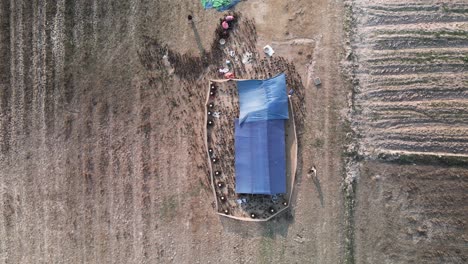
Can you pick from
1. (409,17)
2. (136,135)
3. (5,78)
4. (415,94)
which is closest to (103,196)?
(136,135)

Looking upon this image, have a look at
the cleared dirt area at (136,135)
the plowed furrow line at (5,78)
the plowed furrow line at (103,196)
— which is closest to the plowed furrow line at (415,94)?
the cleared dirt area at (136,135)

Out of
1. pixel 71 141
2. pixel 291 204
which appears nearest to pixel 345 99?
pixel 291 204

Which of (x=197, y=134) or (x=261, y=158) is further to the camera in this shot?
(x=197, y=134)

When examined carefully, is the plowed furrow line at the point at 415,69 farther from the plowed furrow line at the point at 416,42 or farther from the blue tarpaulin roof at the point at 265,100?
the blue tarpaulin roof at the point at 265,100

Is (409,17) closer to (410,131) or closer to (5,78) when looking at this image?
(410,131)

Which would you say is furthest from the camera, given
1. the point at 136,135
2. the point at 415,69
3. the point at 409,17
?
the point at 136,135

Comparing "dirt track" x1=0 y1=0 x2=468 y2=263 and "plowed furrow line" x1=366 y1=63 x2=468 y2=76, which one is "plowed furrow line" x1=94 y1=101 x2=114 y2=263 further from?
"plowed furrow line" x1=366 y1=63 x2=468 y2=76

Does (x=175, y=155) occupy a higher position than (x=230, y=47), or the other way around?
(x=230, y=47)

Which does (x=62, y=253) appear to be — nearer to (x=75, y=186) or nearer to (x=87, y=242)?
(x=87, y=242)
